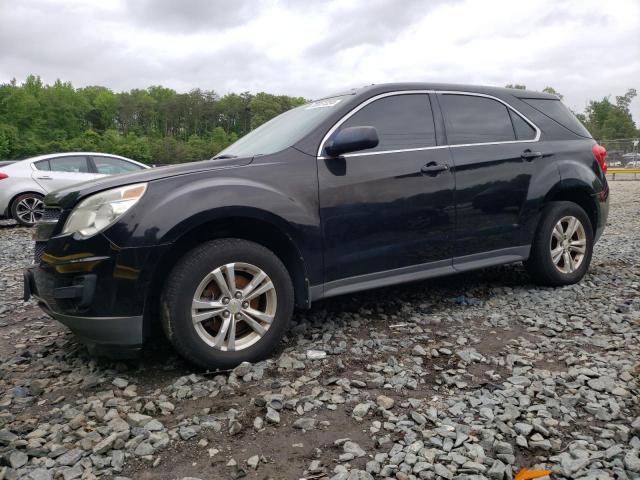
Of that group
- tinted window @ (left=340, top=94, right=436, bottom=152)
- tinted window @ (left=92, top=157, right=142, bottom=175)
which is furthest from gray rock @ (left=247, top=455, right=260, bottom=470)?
tinted window @ (left=92, top=157, right=142, bottom=175)

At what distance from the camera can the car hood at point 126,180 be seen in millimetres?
2988

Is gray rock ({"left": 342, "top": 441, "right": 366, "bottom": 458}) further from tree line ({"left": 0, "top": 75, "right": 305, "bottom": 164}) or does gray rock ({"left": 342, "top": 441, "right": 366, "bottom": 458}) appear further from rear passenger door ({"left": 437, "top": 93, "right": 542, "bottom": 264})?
tree line ({"left": 0, "top": 75, "right": 305, "bottom": 164})

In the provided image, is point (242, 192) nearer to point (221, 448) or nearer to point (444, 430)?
point (221, 448)

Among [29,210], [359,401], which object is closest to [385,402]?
[359,401]

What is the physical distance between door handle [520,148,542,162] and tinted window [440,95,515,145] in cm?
16

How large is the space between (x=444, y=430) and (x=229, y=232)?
1.69 metres

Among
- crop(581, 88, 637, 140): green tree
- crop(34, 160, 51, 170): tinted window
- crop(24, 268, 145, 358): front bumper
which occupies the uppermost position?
crop(581, 88, 637, 140): green tree

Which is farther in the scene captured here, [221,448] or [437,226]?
[437,226]

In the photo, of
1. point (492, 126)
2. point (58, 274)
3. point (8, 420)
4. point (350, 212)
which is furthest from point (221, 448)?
point (492, 126)

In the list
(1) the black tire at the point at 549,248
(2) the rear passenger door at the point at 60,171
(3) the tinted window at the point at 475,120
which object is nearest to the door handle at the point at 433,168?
(3) the tinted window at the point at 475,120

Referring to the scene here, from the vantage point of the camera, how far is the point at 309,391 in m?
2.81

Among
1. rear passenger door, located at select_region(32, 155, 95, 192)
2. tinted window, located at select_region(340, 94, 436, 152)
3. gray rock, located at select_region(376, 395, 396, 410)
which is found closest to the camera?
gray rock, located at select_region(376, 395, 396, 410)

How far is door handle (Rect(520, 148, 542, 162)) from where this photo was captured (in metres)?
4.34

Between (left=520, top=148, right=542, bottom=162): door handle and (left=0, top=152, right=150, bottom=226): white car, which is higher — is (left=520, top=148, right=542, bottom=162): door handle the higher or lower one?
the lower one
